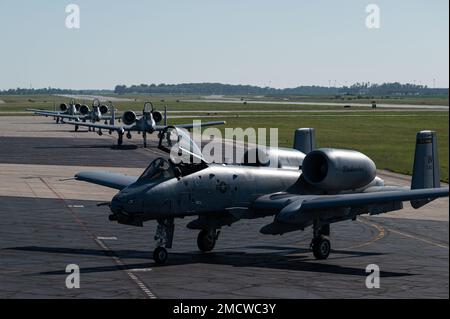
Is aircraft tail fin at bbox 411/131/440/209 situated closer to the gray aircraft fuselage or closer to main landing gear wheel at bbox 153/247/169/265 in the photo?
the gray aircraft fuselage

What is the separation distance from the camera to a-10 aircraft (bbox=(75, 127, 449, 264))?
23266 mm

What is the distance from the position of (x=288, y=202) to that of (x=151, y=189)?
4039 mm

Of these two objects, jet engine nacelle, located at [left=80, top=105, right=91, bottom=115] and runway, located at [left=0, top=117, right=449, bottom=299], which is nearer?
runway, located at [left=0, top=117, right=449, bottom=299]

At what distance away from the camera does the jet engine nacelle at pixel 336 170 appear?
82.7 feet

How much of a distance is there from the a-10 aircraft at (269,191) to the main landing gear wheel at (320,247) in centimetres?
3

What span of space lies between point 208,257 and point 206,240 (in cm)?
89

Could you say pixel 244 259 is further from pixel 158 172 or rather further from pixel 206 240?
pixel 158 172

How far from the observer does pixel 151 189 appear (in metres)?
23.2

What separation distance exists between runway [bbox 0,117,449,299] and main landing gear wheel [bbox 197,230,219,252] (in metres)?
0.26

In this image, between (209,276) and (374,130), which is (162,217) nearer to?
(209,276)

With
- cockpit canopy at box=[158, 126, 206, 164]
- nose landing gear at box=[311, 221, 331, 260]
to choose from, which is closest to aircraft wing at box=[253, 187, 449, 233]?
nose landing gear at box=[311, 221, 331, 260]
